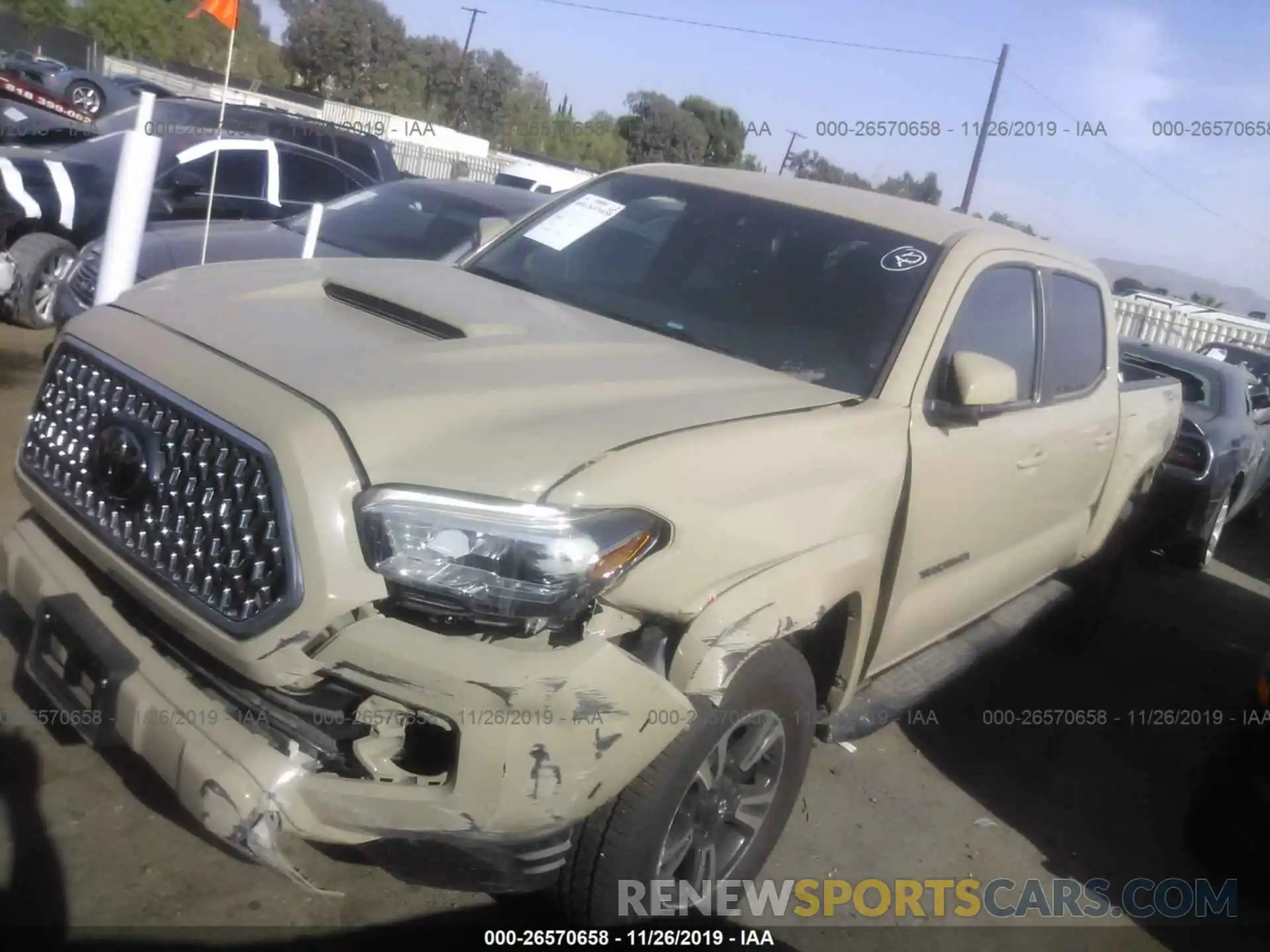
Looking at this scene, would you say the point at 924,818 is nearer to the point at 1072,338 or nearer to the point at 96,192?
the point at 1072,338

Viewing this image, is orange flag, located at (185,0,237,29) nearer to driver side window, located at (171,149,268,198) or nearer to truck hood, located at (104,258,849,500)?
driver side window, located at (171,149,268,198)

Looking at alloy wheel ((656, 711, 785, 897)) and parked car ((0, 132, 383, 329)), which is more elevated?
parked car ((0, 132, 383, 329))

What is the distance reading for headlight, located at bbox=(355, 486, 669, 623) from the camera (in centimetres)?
221

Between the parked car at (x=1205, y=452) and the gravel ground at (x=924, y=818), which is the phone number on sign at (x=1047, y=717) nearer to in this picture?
the gravel ground at (x=924, y=818)

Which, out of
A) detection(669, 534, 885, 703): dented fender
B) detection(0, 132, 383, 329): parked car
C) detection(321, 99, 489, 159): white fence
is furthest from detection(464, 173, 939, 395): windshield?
detection(321, 99, 489, 159): white fence

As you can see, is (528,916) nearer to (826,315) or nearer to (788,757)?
(788,757)

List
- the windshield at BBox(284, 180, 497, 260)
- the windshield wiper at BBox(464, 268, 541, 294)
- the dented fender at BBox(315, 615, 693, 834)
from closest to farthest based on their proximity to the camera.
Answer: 1. the dented fender at BBox(315, 615, 693, 834)
2. the windshield wiper at BBox(464, 268, 541, 294)
3. the windshield at BBox(284, 180, 497, 260)

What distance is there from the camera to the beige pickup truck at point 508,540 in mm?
2209

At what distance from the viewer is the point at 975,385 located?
314cm

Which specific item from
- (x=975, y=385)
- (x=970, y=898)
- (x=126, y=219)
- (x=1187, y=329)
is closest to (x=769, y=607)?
(x=975, y=385)

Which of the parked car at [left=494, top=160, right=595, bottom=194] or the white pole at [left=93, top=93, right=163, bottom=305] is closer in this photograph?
the white pole at [left=93, top=93, right=163, bottom=305]

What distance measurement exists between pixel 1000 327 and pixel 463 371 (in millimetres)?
2074

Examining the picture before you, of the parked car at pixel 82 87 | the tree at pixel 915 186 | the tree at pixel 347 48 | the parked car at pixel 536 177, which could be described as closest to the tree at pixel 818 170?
the tree at pixel 915 186

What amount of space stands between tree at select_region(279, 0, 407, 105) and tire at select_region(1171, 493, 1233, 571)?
44.6 m
